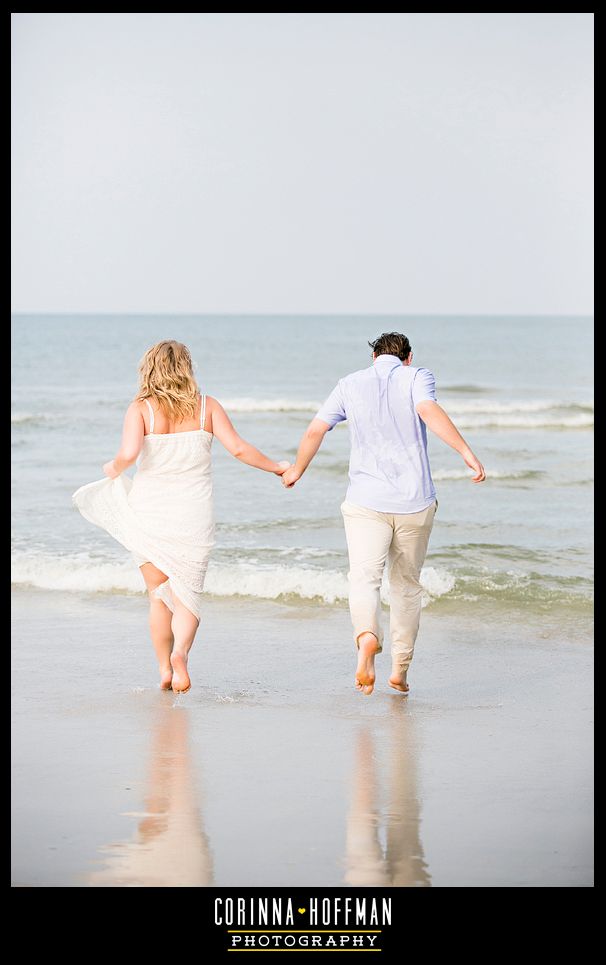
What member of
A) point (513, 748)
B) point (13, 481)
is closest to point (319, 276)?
point (13, 481)

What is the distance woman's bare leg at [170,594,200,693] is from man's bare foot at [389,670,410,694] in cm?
96

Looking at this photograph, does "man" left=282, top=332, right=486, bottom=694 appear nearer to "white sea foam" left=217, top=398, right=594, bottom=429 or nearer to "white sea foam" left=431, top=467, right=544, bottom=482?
"white sea foam" left=431, top=467, right=544, bottom=482

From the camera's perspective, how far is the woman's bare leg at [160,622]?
223 inches

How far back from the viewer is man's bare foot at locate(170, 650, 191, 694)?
5.45m

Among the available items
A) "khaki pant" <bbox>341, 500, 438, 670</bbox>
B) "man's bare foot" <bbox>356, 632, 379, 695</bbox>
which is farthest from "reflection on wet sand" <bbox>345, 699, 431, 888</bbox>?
"khaki pant" <bbox>341, 500, 438, 670</bbox>

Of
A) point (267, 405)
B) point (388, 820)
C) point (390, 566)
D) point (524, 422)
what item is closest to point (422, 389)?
point (390, 566)

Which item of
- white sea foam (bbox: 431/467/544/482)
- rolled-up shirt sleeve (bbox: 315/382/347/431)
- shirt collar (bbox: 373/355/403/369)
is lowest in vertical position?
white sea foam (bbox: 431/467/544/482)

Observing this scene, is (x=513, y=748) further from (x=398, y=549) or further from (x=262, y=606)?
(x=262, y=606)

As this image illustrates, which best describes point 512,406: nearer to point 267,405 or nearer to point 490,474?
point 267,405

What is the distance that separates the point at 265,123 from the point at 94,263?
9.92 meters

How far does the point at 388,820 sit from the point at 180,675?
1.75 meters

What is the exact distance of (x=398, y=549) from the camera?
18.5ft

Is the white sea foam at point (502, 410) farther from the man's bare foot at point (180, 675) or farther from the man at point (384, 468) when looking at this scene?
the man's bare foot at point (180, 675)

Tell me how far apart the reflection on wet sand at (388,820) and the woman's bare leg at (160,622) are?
3.57 feet
